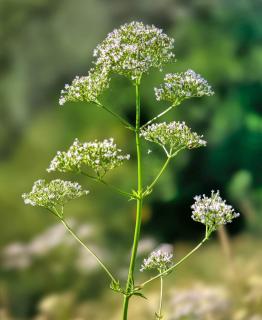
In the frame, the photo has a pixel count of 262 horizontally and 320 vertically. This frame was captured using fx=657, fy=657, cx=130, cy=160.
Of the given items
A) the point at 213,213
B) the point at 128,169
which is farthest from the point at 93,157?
the point at 128,169

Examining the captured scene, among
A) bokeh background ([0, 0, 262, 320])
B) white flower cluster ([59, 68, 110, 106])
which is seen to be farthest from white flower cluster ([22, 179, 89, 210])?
bokeh background ([0, 0, 262, 320])

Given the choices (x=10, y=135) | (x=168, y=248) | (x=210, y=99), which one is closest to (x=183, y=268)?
(x=168, y=248)

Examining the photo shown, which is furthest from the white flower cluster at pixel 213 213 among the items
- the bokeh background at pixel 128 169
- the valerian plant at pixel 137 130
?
the bokeh background at pixel 128 169

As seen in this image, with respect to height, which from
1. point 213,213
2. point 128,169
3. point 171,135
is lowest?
point 213,213

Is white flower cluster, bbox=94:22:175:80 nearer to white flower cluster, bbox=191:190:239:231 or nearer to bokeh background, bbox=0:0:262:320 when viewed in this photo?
white flower cluster, bbox=191:190:239:231

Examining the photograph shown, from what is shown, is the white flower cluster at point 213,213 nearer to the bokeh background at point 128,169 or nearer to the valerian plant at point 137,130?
the valerian plant at point 137,130

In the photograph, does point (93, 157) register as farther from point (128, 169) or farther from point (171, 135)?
point (128, 169)

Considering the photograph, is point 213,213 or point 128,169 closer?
point 213,213
